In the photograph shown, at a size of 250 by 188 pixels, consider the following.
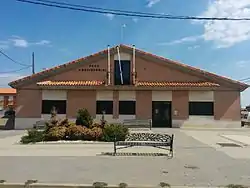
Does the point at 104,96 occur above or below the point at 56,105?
above

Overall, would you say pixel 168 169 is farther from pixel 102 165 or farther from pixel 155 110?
pixel 155 110

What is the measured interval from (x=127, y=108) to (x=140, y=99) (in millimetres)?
1384

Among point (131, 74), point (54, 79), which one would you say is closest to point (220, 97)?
point (131, 74)

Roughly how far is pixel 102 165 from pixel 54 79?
68.5ft

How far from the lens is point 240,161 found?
1125 centimetres

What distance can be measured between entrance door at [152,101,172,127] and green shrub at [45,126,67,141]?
44.4ft

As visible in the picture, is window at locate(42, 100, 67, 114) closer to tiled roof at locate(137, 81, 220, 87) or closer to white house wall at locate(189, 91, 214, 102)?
tiled roof at locate(137, 81, 220, 87)

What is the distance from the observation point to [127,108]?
29.3 m

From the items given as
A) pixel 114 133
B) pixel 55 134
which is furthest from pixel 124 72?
pixel 55 134

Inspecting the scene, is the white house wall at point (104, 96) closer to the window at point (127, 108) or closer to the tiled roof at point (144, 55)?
the window at point (127, 108)

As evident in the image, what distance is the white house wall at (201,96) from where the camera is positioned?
95.7 feet

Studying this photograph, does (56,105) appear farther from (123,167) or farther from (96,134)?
(123,167)

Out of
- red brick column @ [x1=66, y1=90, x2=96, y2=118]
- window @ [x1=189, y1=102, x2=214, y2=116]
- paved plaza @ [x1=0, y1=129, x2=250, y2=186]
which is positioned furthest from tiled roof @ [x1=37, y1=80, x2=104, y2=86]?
paved plaza @ [x1=0, y1=129, x2=250, y2=186]

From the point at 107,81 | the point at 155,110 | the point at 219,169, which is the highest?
the point at 107,81
